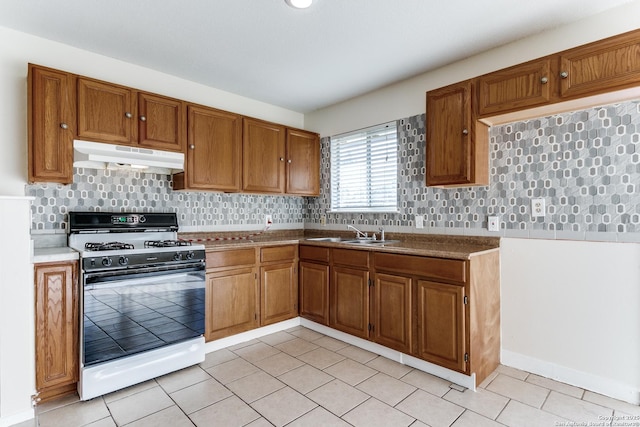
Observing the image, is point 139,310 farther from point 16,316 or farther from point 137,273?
point 16,316

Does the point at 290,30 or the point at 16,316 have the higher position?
the point at 290,30

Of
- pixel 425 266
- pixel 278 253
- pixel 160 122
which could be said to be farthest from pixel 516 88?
pixel 160 122

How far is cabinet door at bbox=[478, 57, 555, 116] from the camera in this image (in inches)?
86.2

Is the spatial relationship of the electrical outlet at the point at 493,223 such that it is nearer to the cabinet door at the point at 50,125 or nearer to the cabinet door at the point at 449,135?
the cabinet door at the point at 449,135

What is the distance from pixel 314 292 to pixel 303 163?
4.98ft

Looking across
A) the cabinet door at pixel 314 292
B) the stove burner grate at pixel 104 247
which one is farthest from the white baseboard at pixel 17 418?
the cabinet door at pixel 314 292

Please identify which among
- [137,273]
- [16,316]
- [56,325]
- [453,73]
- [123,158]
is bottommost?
[56,325]

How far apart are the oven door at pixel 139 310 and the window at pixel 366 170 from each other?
186 cm

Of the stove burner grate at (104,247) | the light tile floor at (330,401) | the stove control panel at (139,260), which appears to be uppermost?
the stove burner grate at (104,247)

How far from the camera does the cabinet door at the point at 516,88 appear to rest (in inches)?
86.2

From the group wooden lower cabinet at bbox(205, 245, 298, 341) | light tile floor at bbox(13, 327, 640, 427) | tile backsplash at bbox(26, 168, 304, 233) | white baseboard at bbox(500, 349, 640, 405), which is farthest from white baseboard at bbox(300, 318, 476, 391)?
tile backsplash at bbox(26, 168, 304, 233)

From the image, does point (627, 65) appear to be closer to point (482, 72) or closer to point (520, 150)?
point (520, 150)

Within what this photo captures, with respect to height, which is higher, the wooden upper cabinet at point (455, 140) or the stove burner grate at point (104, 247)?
the wooden upper cabinet at point (455, 140)

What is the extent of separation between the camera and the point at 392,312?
2.68 metres
